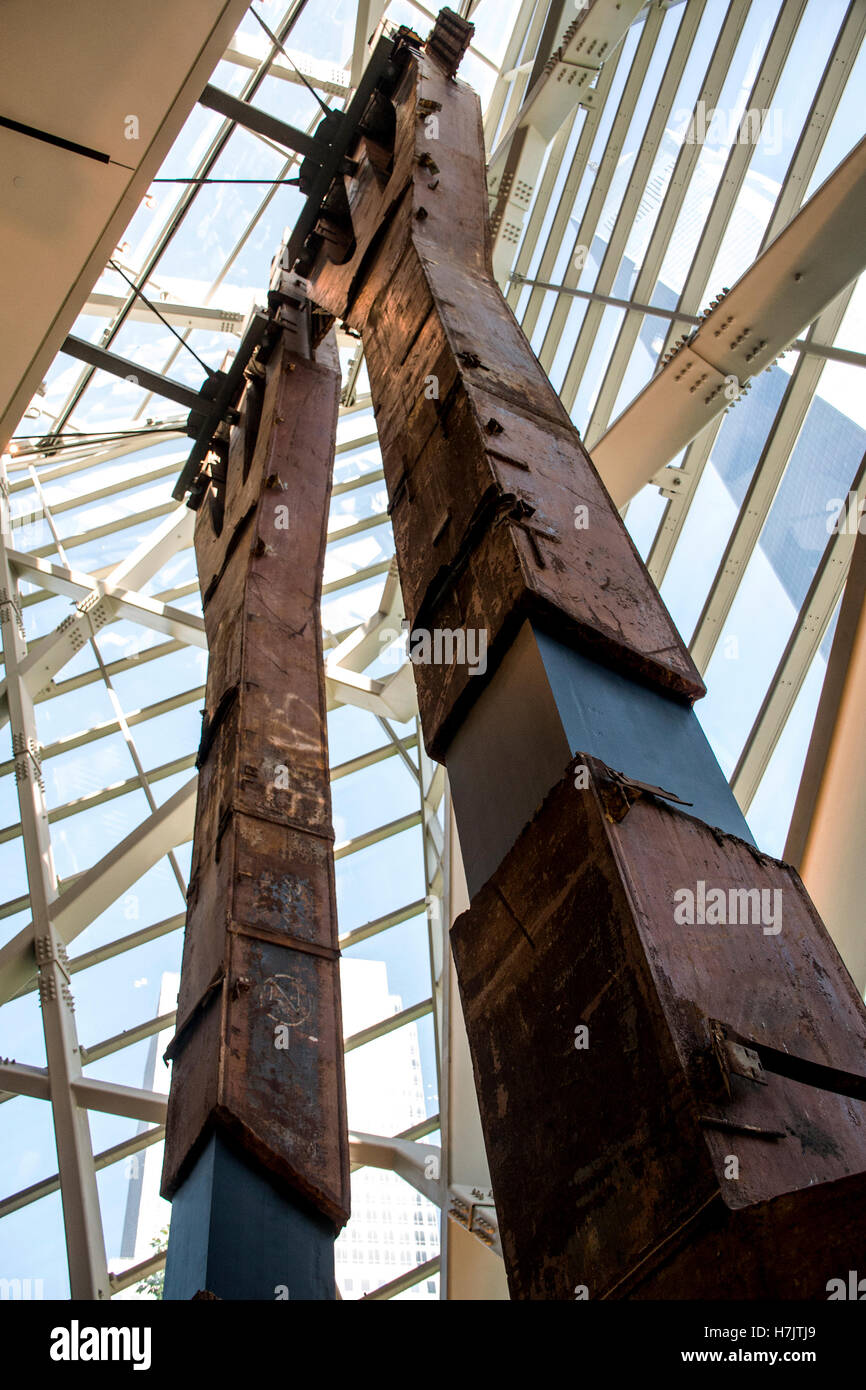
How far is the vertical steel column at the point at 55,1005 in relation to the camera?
9.05 meters

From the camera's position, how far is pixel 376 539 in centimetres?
1911

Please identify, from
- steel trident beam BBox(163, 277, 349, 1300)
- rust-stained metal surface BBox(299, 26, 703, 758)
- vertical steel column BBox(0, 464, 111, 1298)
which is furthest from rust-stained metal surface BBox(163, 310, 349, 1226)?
vertical steel column BBox(0, 464, 111, 1298)

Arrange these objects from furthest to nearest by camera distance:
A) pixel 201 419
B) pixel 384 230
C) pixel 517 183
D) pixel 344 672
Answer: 1. pixel 344 672
2. pixel 517 183
3. pixel 201 419
4. pixel 384 230

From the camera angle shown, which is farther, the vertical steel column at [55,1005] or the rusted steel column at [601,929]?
the vertical steel column at [55,1005]

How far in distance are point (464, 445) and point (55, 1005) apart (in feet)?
30.5

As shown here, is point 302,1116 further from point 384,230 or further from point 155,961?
point 155,961

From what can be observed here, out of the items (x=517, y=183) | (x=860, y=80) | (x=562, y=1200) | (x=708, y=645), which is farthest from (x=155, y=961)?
(x=562, y=1200)

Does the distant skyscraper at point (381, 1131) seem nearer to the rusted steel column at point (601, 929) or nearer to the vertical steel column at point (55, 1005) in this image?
the vertical steel column at point (55, 1005)

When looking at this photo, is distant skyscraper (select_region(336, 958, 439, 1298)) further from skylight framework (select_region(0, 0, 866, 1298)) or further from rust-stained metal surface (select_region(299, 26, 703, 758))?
rust-stained metal surface (select_region(299, 26, 703, 758))

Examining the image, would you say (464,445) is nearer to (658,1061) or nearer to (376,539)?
(658,1061)

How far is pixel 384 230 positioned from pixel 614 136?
9470mm

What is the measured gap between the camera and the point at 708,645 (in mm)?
10195

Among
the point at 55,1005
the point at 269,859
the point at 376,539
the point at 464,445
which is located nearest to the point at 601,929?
the point at 464,445

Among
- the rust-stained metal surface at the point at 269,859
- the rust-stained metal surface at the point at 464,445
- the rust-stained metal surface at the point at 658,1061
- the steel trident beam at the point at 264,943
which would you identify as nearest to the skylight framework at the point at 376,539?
the rust-stained metal surface at the point at 269,859
